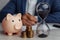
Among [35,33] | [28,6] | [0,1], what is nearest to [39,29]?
[35,33]

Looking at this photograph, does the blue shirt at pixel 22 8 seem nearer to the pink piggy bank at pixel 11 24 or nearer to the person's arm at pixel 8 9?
the person's arm at pixel 8 9

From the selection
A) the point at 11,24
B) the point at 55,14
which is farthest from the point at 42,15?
the point at 55,14

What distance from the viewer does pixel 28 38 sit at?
1.07 metres

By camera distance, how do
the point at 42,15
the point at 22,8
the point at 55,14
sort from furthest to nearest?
the point at 22,8 → the point at 55,14 → the point at 42,15

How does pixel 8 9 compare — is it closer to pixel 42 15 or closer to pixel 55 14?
pixel 55 14

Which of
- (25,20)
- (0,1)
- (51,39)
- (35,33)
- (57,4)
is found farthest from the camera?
(0,1)

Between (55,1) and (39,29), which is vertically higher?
(55,1)

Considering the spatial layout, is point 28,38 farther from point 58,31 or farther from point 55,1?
point 55,1

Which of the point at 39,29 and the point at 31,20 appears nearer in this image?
the point at 39,29

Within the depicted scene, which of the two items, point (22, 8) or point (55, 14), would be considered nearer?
point (55, 14)

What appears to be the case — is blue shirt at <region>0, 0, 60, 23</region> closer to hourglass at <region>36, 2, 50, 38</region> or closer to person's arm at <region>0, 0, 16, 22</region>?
person's arm at <region>0, 0, 16, 22</region>

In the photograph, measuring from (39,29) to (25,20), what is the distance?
17cm

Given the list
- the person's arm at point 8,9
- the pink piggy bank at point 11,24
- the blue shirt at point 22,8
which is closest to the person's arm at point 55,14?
the blue shirt at point 22,8

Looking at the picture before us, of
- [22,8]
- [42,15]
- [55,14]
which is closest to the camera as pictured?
[42,15]
